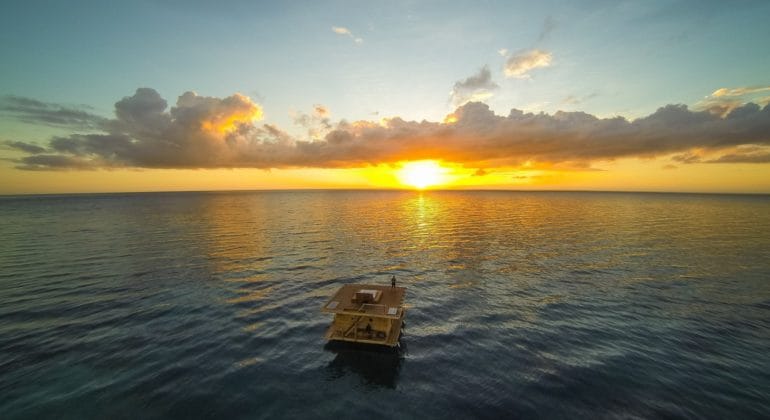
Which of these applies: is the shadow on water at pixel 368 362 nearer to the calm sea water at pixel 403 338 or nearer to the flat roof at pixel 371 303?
the calm sea water at pixel 403 338

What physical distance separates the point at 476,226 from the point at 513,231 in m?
10.9

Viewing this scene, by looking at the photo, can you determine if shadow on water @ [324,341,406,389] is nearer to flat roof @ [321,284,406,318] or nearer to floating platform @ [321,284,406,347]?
floating platform @ [321,284,406,347]

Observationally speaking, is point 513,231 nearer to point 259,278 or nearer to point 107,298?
point 259,278

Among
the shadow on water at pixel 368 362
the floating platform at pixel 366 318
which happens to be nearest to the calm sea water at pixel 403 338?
the shadow on water at pixel 368 362

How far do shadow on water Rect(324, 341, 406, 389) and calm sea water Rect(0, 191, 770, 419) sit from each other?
161 mm

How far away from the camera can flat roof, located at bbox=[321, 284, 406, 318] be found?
20.5 metres

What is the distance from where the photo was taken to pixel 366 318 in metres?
21.5

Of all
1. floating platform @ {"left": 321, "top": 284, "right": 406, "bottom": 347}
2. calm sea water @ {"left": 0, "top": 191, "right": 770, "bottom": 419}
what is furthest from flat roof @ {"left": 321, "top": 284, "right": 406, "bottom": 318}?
calm sea water @ {"left": 0, "top": 191, "right": 770, "bottom": 419}

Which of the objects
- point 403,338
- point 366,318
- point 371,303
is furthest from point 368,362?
point 403,338

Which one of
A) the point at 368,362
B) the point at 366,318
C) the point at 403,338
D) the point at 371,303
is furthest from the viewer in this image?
the point at 403,338

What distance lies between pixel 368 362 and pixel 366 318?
291cm

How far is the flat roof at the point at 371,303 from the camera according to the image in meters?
20.5

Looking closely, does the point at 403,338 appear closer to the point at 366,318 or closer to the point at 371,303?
the point at 366,318

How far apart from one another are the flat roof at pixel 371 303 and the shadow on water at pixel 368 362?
2678 millimetres
